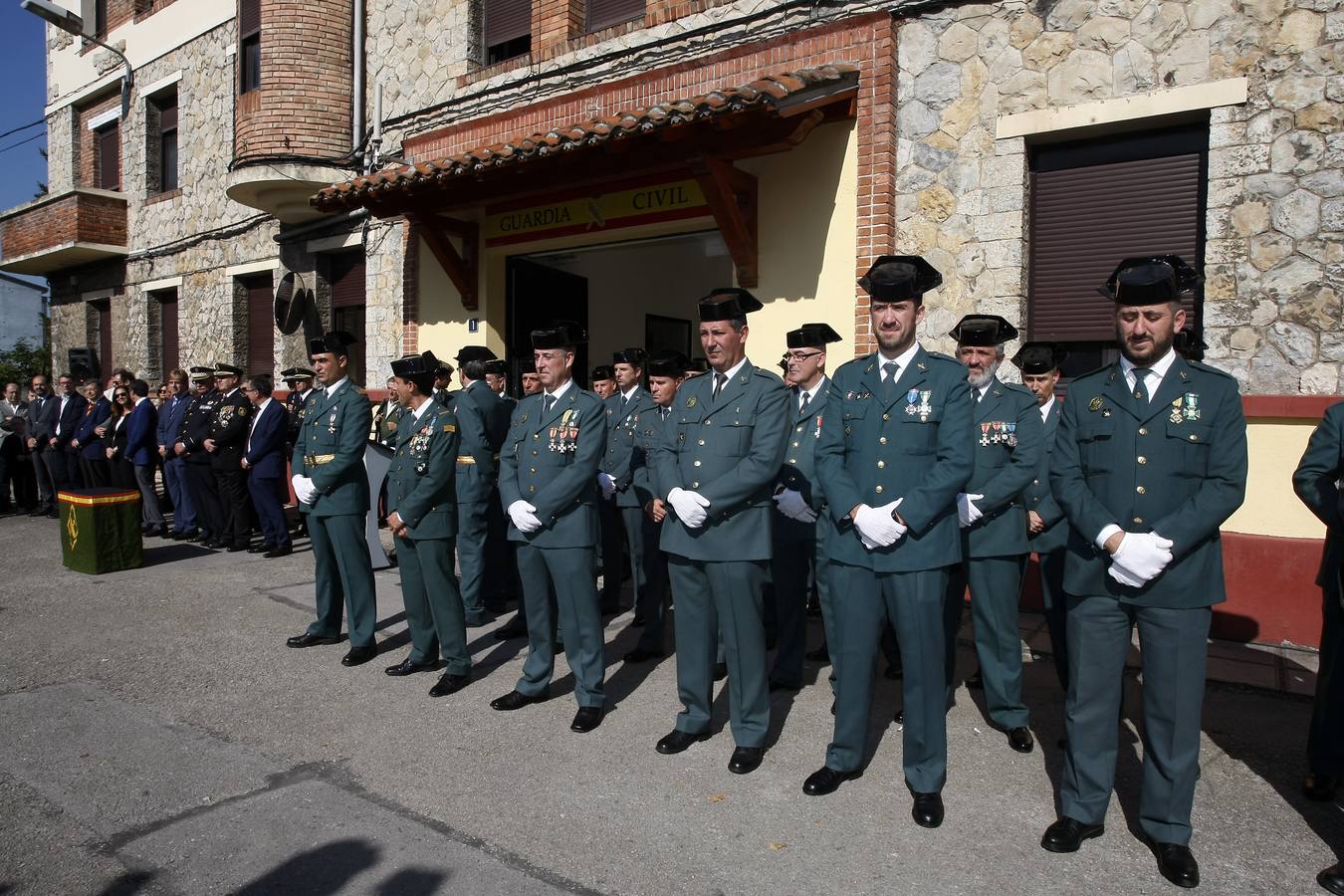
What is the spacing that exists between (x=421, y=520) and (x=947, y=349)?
14.9 feet

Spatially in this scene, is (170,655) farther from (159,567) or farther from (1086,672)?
(1086,672)

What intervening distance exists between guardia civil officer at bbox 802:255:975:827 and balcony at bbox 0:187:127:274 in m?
17.4

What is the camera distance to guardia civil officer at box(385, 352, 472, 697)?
541 cm

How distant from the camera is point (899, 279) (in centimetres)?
381

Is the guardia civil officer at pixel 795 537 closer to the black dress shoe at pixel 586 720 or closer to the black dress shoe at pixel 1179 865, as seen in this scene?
the black dress shoe at pixel 586 720

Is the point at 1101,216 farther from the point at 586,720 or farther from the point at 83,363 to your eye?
the point at 83,363

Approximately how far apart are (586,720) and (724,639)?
35.0 inches

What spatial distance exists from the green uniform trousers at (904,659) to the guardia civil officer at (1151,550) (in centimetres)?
49

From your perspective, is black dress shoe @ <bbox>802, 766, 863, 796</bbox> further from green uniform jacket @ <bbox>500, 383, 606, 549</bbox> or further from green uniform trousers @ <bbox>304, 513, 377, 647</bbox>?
green uniform trousers @ <bbox>304, 513, 377, 647</bbox>

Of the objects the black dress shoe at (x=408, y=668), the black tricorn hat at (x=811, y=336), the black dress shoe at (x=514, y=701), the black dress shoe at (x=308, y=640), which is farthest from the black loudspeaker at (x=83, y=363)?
the black tricorn hat at (x=811, y=336)

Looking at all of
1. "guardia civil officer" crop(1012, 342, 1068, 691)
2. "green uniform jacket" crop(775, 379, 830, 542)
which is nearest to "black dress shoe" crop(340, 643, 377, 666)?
"green uniform jacket" crop(775, 379, 830, 542)

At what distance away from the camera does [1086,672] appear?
3469 mm

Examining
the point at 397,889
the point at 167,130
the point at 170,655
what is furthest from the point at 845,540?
the point at 167,130

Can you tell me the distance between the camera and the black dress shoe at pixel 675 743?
4.41 m
